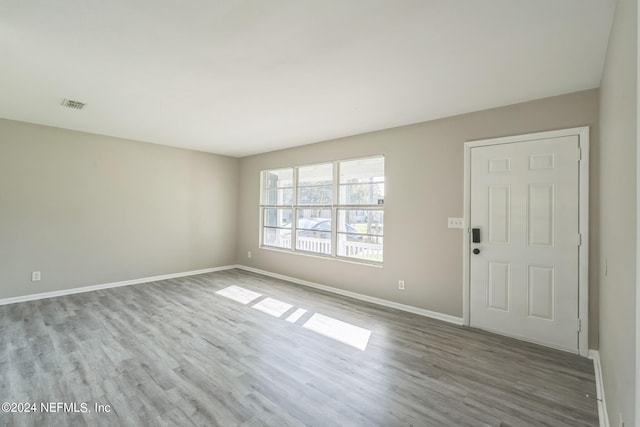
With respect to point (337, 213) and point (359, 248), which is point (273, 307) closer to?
point (359, 248)

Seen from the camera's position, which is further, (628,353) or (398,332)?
(398,332)

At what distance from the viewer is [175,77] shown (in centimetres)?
266

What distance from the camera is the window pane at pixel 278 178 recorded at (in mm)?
5743

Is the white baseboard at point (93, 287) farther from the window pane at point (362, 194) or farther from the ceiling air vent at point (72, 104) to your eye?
the window pane at point (362, 194)

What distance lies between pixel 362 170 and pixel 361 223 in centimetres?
85

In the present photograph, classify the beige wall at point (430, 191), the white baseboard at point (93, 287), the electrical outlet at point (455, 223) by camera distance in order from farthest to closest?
the white baseboard at point (93, 287)
the electrical outlet at point (455, 223)
the beige wall at point (430, 191)

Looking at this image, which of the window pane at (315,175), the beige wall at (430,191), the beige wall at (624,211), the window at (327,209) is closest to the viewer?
the beige wall at (624,211)

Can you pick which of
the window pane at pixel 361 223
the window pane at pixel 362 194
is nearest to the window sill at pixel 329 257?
the window pane at pixel 361 223

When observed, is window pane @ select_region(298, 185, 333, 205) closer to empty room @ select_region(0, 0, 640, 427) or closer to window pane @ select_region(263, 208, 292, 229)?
empty room @ select_region(0, 0, 640, 427)

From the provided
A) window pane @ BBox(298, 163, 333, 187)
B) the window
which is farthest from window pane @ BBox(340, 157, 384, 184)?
window pane @ BBox(298, 163, 333, 187)

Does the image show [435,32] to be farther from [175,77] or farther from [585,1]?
[175,77]

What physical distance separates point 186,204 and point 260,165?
1.69 m

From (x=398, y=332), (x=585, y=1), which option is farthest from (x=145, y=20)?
(x=398, y=332)

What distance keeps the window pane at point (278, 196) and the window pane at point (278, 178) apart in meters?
0.09
